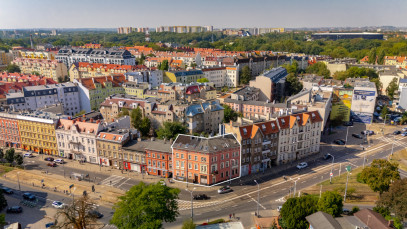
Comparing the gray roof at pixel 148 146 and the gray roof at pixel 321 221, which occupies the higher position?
the gray roof at pixel 148 146

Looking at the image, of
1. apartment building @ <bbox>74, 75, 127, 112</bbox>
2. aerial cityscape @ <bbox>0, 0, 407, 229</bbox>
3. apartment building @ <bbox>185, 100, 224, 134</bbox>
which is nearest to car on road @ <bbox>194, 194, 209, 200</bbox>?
aerial cityscape @ <bbox>0, 0, 407, 229</bbox>

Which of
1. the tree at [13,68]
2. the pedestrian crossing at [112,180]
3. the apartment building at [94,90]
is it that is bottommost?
the pedestrian crossing at [112,180]

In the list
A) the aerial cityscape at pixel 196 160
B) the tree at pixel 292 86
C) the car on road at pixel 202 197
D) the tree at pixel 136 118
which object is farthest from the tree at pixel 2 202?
the tree at pixel 292 86

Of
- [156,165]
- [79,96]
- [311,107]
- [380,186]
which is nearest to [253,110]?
[311,107]

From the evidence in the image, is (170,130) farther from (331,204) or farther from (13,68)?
(13,68)

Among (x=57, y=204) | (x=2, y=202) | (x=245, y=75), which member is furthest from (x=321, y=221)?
(x=245, y=75)

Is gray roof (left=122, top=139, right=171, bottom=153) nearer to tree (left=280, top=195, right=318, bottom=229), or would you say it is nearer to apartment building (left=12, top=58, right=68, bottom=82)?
tree (left=280, top=195, right=318, bottom=229)

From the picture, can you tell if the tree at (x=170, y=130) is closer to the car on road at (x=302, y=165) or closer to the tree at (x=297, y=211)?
the car on road at (x=302, y=165)

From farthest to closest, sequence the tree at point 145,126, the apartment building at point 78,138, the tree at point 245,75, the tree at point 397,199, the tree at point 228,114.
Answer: the tree at point 245,75
the tree at point 228,114
the tree at point 145,126
the apartment building at point 78,138
the tree at point 397,199
